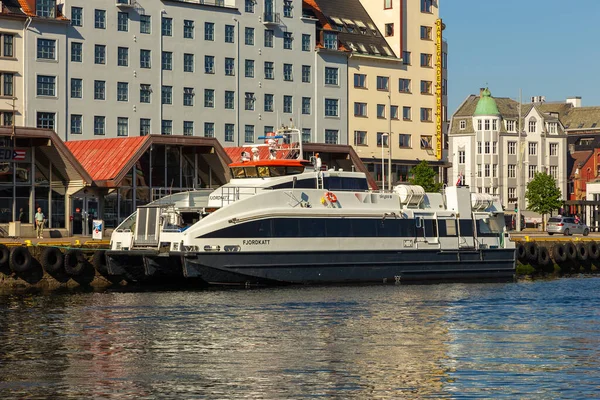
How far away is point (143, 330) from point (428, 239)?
20.8 metres

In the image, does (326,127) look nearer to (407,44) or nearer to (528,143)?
(407,44)

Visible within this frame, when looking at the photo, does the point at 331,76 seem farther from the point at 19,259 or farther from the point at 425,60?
the point at 19,259

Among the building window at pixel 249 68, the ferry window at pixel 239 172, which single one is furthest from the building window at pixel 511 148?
the ferry window at pixel 239 172

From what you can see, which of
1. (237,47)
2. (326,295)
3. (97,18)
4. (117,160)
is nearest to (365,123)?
(237,47)

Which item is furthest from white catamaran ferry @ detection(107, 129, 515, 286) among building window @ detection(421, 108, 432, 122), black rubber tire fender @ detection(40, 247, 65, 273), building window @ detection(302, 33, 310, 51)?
building window @ detection(421, 108, 432, 122)

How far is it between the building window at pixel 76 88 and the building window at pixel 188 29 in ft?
30.9

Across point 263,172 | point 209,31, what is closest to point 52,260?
point 263,172

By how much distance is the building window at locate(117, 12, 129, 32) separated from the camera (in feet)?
275

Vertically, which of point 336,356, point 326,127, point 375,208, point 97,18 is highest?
point 97,18

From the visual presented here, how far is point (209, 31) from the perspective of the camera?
88.6 m

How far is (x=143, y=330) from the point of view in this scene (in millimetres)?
34906

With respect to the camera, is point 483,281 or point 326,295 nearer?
point 326,295

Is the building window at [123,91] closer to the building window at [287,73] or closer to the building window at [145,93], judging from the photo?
the building window at [145,93]

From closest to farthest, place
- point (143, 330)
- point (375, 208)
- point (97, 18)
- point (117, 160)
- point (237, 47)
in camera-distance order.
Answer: point (143, 330) → point (375, 208) → point (117, 160) → point (97, 18) → point (237, 47)
